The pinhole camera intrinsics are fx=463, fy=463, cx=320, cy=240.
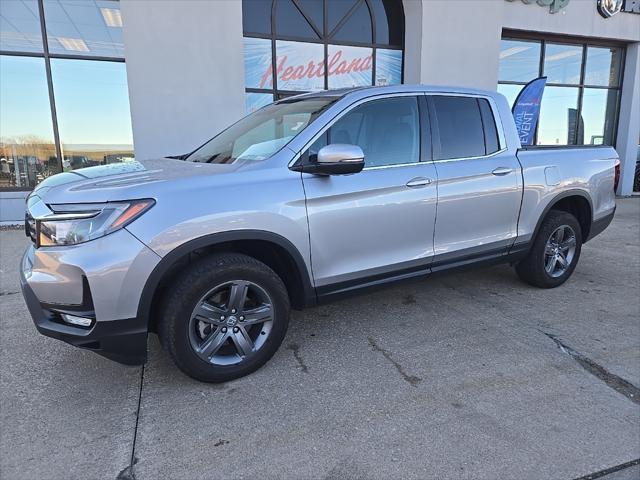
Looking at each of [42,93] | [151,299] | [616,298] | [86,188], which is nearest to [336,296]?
[151,299]

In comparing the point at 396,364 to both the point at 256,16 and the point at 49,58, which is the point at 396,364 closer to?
the point at 256,16

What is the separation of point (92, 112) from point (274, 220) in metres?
7.52

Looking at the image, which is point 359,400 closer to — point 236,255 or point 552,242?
point 236,255

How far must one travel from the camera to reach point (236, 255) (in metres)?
2.91

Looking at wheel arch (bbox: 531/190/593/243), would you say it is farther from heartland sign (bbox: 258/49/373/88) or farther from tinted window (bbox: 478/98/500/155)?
heartland sign (bbox: 258/49/373/88)

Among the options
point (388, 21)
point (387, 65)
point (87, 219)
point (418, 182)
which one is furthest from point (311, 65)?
point (87, 219)

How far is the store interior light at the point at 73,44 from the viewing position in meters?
8.37

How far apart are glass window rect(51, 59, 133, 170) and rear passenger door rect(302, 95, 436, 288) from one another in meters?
6.74

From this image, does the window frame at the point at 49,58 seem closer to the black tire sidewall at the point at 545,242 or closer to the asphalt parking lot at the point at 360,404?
the asphalt parking lot at the point at 360,404

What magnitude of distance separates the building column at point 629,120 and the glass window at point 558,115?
1.22 m

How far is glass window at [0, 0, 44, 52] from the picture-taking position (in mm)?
7980

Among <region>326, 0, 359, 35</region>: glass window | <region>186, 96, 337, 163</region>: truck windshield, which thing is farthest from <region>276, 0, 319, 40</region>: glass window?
<region>186, 96, 337, 163</region>: truck windshield

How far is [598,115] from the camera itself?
12922 mm

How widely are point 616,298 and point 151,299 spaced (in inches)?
172
